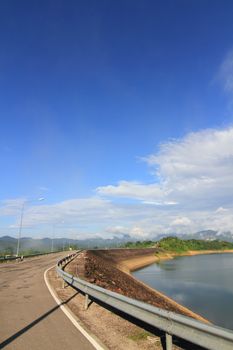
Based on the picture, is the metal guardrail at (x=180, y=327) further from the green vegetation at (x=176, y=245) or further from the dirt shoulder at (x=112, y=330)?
the green vegetation at (x=176, y=245)

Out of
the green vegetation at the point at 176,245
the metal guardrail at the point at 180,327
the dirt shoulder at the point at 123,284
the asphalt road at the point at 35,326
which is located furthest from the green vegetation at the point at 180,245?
the metal guardrail at the point at 180,327

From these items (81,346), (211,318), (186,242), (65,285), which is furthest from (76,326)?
(186,242)

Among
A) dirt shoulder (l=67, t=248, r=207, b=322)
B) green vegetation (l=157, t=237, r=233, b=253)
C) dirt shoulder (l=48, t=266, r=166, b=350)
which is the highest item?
green vegetation (l=157, t=237, r=233, b=253)

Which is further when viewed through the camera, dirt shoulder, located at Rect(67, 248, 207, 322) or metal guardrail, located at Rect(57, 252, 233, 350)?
dirt shoulder, located at Rect(67, 248, 207, 322)

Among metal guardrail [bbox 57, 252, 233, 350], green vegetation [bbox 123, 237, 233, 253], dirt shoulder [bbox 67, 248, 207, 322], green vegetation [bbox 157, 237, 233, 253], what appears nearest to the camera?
metal guardrail [bbox 57, 252, 233, 350]

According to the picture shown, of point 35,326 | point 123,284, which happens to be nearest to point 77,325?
point 35,326

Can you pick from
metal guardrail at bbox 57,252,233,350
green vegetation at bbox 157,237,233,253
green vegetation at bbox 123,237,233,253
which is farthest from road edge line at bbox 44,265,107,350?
green vegetation at bbox 157,237,233,253

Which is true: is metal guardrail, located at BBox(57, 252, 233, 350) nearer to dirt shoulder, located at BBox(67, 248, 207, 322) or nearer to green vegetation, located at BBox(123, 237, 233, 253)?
dirt shoulder, located at BBox(67, 248, 207, 322)

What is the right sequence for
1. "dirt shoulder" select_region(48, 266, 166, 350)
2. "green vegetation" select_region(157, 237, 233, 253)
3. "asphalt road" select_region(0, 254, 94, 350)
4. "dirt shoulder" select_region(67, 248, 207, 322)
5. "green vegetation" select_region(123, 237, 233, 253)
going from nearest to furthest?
"asphalt road" select_region(0, 254, 94, 350), "dirt shoulder" select_region(48, 266, 166, 350), "dirt shoulder" select_region(67, 248, 207, 322), "green vegetation" select_region(157, 237, 233, 253), "green vegetation" select_region(123, 237, 233, 253)

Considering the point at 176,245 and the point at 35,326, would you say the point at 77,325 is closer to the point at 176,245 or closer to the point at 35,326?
the point at 35,326

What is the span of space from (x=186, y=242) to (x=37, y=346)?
175m

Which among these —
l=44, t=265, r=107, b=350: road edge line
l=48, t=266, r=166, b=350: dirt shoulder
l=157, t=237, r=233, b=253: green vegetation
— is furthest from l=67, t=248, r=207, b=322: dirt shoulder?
l=157, t=237, r=233, b=253: green vegetation

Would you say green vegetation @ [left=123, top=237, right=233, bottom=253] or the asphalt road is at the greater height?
green vegetation @ [left=123, top=237, right=233, bottom=253]

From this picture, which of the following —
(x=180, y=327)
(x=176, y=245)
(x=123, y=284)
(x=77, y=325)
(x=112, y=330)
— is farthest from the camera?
(x=176, y=245)
